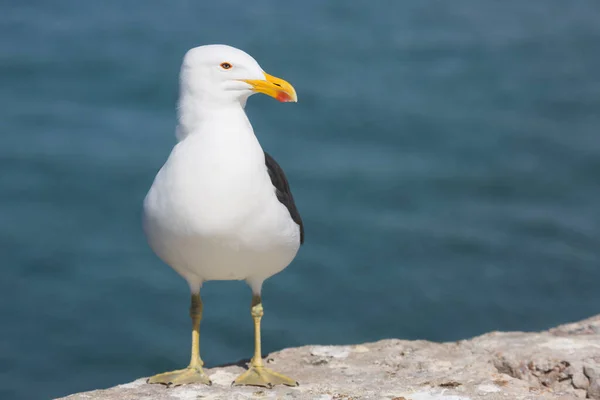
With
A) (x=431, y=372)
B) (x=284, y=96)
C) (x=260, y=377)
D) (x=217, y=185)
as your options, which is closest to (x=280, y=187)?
(x=284, y=96)

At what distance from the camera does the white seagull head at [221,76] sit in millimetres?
6156

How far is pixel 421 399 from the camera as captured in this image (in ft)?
20.0

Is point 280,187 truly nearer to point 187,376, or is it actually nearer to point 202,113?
point 202,113

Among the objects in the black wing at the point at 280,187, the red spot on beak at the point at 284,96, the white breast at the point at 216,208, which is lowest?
the white breast at the point at 216,208

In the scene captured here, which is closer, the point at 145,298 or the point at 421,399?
the point at 421,399

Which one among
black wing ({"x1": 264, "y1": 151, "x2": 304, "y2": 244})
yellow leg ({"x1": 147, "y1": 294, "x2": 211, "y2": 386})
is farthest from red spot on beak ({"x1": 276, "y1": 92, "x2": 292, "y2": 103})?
yellow leg ({"x1": 147, "y1": 294, "x2": 211, "y2": 386})

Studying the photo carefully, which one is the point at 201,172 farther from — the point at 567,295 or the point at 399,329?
the point at 567,295

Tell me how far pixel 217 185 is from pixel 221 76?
678 mm

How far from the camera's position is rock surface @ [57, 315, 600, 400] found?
6242 mm

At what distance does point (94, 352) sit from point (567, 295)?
6.29 metres

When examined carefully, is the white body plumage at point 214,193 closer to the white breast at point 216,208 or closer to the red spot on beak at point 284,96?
the white breast at point 216,208

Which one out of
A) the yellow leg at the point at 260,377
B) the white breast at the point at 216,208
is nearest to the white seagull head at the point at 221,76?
the white breast at the point at 216,208

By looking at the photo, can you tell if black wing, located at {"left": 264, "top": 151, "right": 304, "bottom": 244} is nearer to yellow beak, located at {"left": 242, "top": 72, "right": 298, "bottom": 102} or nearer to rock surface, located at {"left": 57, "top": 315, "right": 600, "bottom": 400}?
yellow beak, located at {"left": 242, "top": 72, "right": 298, "bottom": 102}

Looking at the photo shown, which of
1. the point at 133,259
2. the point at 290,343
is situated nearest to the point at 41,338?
the point at 133,259
